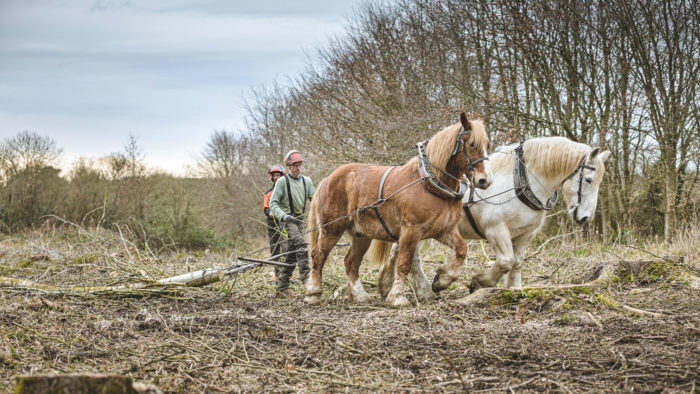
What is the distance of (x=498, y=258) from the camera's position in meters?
6.04

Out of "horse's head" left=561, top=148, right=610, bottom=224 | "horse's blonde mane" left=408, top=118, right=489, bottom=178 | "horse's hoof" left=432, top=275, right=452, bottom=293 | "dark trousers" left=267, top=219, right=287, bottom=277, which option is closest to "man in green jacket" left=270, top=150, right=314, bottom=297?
"dark trousers" left=267, top=219, right=287, bottom=277

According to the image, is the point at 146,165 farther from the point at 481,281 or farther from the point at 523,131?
the point at 481,281

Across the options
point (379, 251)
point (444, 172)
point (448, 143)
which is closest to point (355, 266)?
point (379, 251)

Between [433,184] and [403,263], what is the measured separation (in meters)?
0.92

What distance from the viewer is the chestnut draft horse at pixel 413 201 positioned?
18.5 feet

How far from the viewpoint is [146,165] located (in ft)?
71.2

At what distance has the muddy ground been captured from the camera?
129 inches

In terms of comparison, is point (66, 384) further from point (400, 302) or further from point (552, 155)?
point (552, 155)

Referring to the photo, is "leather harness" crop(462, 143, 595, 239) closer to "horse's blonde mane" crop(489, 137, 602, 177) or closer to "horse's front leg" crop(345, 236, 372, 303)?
"horse's blonde mane" crop(489, 137, 602, 177)

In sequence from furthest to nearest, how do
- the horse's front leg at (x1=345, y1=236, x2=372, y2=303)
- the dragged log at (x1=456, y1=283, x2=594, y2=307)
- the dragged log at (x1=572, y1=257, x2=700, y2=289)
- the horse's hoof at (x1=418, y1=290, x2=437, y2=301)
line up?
the horse's front leg at (x1=345, y1=236, x2=372, y2=303) → the horse's hoof at (x1=418, y1=290, x2=437, y2=301) → the dragged log at (x1=572, y1=257, x2=700, y2=289) → the dragged log at (x1=456, y1=283, x2=594, y2=307)

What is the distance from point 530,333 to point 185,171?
23360 millimetres

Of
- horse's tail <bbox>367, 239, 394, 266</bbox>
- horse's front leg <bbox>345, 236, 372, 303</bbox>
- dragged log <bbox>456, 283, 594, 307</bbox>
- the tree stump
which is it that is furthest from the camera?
horse's tail <bbox>367, 239, 394, 266</bbox>

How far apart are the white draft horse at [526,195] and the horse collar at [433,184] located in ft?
1.21

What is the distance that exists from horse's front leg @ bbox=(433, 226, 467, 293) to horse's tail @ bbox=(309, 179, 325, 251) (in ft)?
5.76
